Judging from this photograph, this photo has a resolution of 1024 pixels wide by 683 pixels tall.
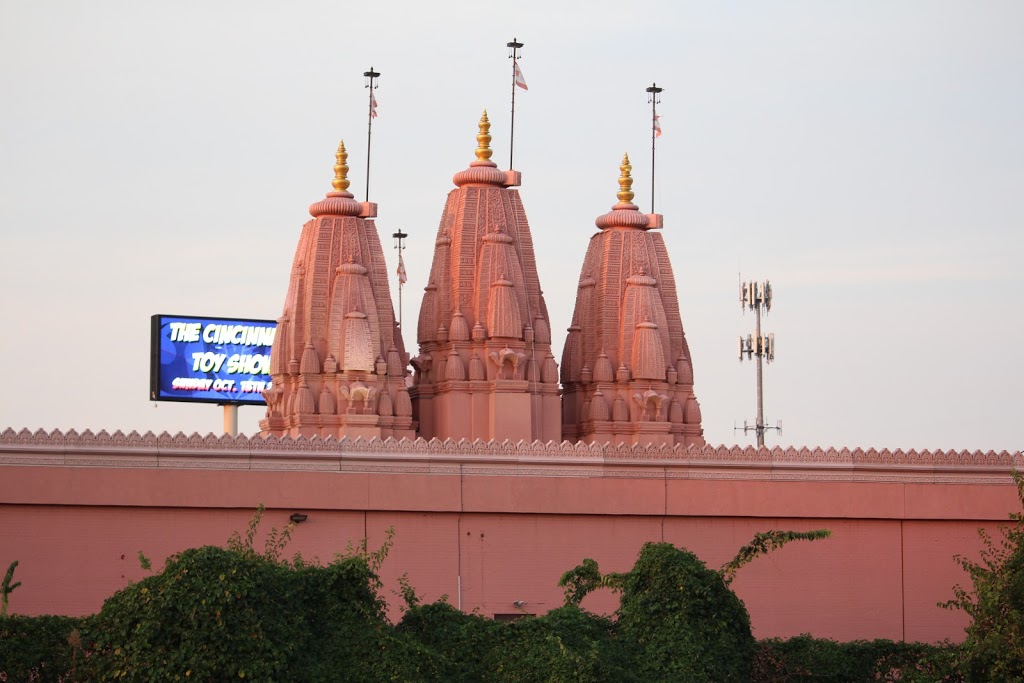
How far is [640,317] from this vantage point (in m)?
36.8

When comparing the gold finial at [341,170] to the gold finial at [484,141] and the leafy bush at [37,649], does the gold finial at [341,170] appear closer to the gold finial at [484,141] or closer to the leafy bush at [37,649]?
the gold finial at [484,141]

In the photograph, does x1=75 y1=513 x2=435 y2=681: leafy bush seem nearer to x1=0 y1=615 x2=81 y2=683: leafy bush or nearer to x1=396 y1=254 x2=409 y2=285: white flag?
x1=0 y1=615 x2=81 y2=683: leafy bush

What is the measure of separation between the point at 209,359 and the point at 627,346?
900cm

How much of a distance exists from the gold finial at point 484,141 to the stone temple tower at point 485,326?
0.06ft

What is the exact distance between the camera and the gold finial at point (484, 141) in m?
36.1

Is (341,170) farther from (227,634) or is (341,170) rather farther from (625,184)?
(227,634)

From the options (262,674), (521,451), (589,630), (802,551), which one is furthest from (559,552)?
(262,674)

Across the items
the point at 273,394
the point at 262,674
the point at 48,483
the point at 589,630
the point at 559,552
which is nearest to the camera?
the point at 262,674

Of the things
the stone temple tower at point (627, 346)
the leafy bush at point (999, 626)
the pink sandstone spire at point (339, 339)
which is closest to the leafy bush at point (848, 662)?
the leafy bush at point (999, 626)

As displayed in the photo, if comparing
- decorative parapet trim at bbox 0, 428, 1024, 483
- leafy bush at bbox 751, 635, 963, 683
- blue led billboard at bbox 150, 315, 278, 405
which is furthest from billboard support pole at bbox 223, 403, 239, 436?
leafy bush at bbox 751, 635, 963, 683

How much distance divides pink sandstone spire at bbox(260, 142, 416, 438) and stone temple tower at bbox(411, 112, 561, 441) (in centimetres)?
68

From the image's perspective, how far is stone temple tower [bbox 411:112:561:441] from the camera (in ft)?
114

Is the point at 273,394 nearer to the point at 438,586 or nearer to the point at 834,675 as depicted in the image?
the point at 438,586

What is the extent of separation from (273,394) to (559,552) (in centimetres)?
928
